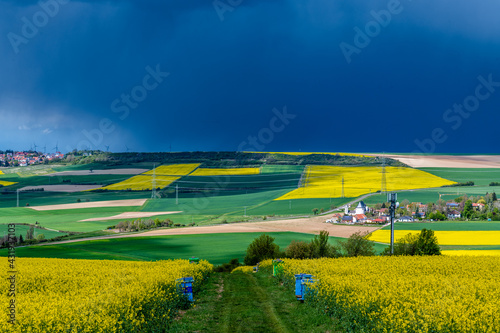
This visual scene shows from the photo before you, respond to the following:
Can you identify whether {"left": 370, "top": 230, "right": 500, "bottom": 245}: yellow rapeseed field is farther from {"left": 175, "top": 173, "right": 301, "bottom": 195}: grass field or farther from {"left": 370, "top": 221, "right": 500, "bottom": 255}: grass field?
{"left": 175, "top": 173, "right": 301, "bottom": 195}: grass field

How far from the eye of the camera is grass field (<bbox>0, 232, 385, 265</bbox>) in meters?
51.4

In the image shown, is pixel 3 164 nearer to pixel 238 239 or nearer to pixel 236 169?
pixel 236 169

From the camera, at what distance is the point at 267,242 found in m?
50.2

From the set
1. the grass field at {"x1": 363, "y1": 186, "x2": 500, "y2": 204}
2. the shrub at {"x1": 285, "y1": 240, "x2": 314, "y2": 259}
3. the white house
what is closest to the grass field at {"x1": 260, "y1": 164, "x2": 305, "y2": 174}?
the grass field at {"x1": 363, "y1": 186, "x2": 500, "y2": 204}

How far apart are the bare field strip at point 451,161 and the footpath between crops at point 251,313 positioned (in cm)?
9240

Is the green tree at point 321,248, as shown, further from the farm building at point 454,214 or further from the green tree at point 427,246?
the farm building at point 454,214

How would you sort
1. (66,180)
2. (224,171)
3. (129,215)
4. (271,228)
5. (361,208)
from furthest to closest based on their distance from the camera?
1. (224,171)
2. (66,180)
3. (129,215)
4. (361,208)
5. (271,228)

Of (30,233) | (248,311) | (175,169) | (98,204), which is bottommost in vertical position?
(30,233)

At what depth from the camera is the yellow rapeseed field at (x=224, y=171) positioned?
119 m

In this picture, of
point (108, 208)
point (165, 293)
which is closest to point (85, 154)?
point (108, 208)

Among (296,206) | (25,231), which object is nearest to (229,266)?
(296,206)

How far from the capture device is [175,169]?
412ft

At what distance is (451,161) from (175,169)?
246 ft

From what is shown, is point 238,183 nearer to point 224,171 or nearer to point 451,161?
point 224,171
